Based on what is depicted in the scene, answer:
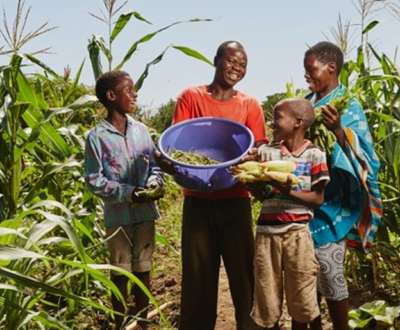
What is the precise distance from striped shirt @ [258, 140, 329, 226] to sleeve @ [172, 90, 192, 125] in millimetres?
511

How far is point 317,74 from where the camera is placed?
2.55 metres

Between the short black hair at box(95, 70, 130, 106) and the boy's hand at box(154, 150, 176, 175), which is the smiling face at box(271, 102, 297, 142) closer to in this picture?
the boy's hand at box(154, 150, 176, 175)

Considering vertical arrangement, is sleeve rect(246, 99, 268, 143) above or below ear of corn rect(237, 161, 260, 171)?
above

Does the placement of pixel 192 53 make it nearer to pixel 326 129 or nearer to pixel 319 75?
pixel 319 75

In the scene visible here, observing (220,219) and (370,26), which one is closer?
(220,219)

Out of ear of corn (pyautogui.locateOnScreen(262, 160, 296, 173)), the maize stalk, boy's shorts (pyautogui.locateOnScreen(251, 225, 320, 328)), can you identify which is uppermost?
the maize stalk

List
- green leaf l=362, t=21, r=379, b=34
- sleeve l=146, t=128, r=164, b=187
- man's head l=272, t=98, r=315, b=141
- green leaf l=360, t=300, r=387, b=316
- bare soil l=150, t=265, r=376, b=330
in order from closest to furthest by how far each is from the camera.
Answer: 1. man's head l=272, t=98, r=315, b=141
2. sleeve l=146, t=128, r=164, b=187
3. green leaf l=360, t=300, r=387, b=316
4. bare soil l=150, t=265, r=376, b=330
5. green leaf l=362, t=21, r=379, b=34

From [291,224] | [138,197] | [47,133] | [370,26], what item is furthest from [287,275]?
[370,26]

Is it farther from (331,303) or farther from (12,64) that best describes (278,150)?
(12,64)

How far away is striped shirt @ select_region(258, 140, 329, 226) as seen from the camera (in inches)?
94.7

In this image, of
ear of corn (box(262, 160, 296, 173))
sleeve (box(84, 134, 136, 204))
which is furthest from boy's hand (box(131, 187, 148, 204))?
ear of corn (box(262, 160, 296, 173))

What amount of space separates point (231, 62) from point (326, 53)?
15.6 inches

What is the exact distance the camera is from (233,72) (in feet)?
8.73

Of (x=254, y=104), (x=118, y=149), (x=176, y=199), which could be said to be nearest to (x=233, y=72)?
(x=254, y=104)
